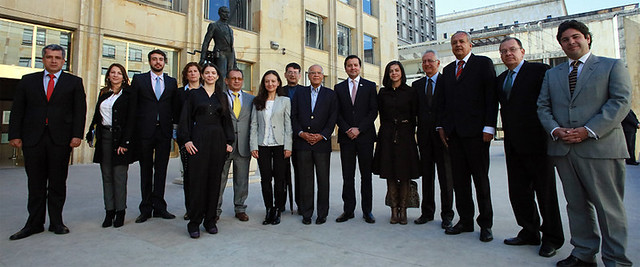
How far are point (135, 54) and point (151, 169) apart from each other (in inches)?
425

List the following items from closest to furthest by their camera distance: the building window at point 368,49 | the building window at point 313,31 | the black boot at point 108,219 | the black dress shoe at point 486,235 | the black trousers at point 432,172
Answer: the black dress shoe at point 486,235 < the black boot at point 108,219 < the black trousers at point 432,172 < the building window at point 313,31 < the building window at point 368,49

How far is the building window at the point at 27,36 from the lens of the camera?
11276 mm

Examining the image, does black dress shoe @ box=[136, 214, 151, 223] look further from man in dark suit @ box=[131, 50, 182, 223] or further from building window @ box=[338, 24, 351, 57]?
building window @ box=[338, 24, 351, 57]

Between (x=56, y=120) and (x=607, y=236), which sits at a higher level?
(x=56, y=120)

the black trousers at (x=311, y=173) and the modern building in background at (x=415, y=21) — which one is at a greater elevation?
the modern building in background at (x=415, y=21)

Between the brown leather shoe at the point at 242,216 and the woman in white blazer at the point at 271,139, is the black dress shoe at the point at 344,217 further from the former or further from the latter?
the brown leather shoe at the point at 242,216

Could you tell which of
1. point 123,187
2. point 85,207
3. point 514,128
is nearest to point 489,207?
point 514,128

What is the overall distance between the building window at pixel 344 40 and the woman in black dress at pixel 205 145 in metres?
18.8

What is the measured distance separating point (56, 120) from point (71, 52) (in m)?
10.4

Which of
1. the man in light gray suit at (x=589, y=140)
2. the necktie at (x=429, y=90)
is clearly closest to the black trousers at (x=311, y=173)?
the necktie at (x=429, y=90)

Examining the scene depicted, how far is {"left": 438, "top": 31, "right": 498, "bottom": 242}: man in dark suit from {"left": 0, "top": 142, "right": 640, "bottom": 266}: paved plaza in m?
0.27

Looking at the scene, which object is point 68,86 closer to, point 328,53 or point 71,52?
point 71,52

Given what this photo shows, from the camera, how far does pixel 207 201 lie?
3801 millimetres

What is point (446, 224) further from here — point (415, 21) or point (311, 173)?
point (415, 21)
